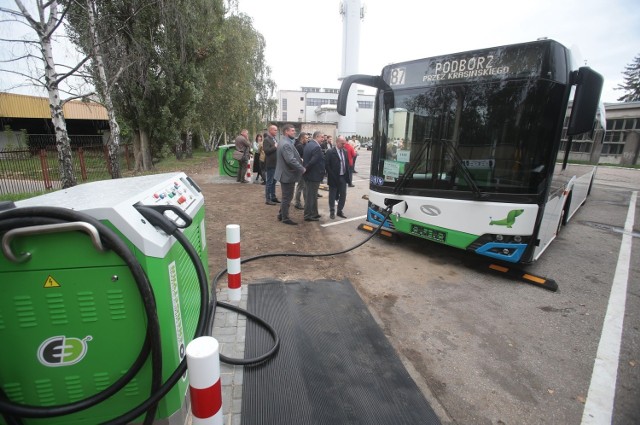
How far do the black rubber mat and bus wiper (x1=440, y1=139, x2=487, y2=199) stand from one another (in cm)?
216

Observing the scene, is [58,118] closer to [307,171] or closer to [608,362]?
[307,171]

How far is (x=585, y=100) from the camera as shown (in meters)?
3.78

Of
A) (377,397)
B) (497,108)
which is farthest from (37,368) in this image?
(497,108)

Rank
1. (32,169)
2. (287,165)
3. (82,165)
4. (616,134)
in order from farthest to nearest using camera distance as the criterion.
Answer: (616,134), (82,165), (32,169), (287,165)

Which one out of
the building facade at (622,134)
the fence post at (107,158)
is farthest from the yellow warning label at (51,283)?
the building facade at (622,134)

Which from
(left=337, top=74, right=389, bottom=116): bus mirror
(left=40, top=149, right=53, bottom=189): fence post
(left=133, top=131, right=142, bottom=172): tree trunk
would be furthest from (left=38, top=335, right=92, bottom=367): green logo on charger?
(left=133, top=131, right=142, bottom=172): tree trunk

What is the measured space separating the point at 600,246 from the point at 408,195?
4.54 m

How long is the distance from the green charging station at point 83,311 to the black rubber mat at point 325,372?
77cm

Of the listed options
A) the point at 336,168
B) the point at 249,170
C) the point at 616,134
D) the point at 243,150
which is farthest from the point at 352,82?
the point at 616,134

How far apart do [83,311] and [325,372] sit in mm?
1807

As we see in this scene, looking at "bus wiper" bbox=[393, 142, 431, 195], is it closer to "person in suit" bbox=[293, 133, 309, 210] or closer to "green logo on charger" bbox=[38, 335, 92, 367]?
"person in suit" bbox=[293, 133, 309, 210]

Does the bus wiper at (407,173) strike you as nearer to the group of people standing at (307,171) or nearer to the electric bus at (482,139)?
the electric bus at (482,139)

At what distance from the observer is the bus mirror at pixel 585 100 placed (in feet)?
12.3

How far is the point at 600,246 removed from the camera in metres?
6.51
